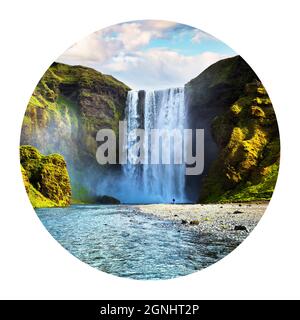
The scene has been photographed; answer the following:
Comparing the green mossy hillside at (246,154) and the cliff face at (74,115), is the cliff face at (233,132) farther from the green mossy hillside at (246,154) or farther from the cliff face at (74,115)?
the cliff face at (74,115)

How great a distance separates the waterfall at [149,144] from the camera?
27.5 feet

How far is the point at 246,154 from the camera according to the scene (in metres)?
8.38

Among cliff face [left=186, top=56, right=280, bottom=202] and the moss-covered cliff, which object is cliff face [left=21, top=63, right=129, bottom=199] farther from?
cliff face [left=186, top=56, right=280, bottom=202]

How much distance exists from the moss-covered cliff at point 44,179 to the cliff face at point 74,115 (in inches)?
3.9

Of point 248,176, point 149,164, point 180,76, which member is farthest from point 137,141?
point 248,176

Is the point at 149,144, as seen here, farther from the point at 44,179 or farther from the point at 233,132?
the point at 44,179

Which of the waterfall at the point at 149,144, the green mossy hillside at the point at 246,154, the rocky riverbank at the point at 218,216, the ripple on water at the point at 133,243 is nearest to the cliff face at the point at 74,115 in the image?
the waterfall at the point at 149,144

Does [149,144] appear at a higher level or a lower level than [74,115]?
lower

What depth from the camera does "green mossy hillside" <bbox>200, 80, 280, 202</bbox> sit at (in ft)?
27.1

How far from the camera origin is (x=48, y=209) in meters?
8.43

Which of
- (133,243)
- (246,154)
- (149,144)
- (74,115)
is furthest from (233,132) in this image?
(74,115)

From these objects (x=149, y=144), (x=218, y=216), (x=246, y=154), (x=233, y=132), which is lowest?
(x=218, y=216)

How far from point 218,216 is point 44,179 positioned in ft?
7.86

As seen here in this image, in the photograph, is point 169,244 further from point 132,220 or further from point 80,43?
point 80,43
